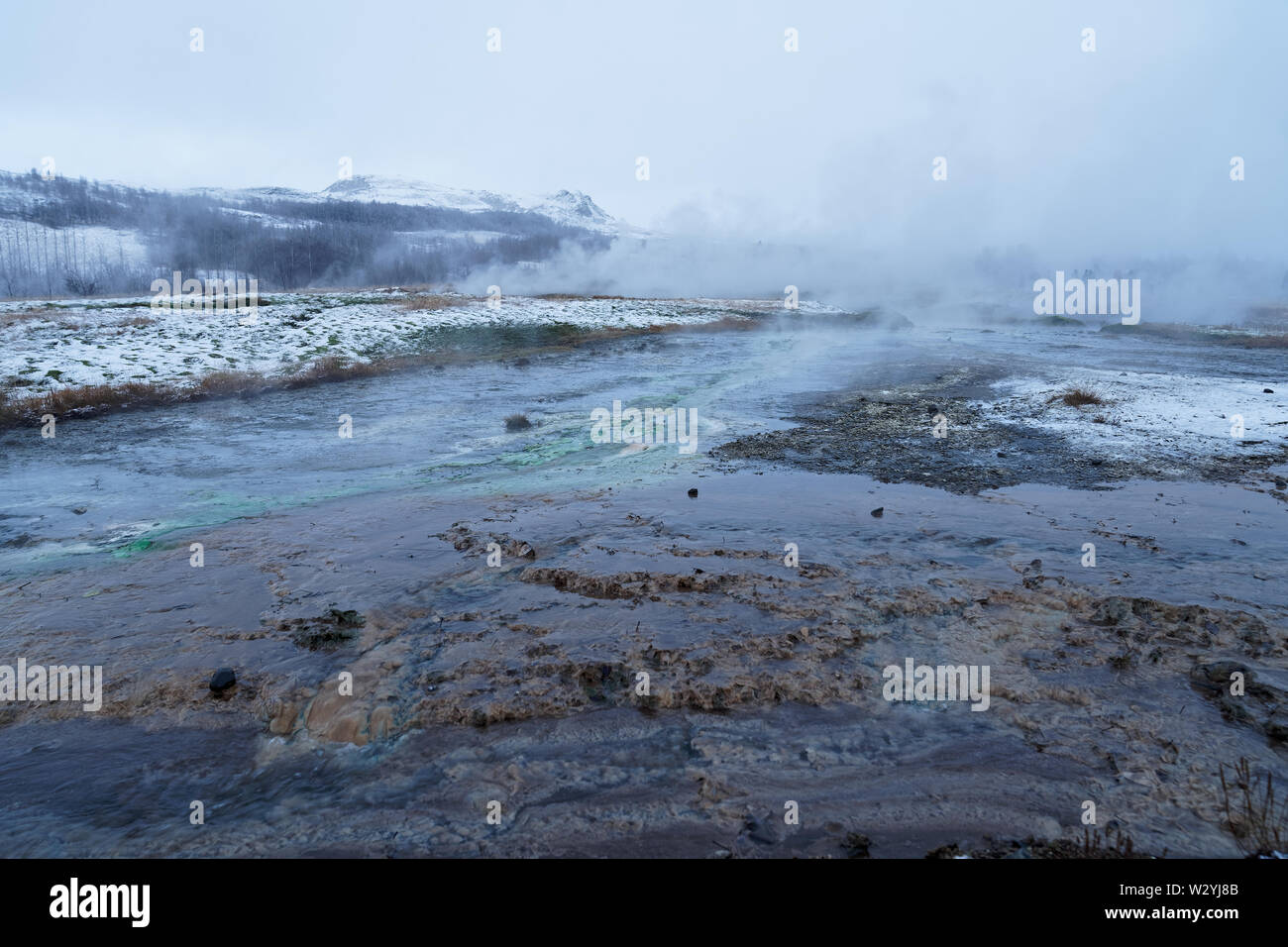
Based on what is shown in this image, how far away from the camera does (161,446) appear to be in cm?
1245

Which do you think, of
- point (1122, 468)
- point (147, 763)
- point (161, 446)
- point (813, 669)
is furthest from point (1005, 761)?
point (161, 446)

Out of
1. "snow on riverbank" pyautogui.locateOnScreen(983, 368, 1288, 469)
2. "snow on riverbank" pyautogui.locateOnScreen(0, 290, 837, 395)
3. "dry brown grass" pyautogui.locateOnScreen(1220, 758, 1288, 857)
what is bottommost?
"dry brown grass" pyautogui.locateOnScreen(1220, 758, 1288, 857)

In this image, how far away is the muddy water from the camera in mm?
3502

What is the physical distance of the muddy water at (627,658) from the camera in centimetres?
350

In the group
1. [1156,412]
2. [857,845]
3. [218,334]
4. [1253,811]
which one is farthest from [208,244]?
[1253,811]

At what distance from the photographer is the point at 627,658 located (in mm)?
5023

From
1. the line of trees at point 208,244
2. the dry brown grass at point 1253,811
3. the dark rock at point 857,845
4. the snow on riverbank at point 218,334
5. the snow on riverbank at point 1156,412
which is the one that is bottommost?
the dark rock at point 857,845

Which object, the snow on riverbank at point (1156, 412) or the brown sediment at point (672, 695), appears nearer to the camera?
the brown sediment at point (672, 695)

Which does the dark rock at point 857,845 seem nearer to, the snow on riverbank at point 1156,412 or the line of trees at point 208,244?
the snow on riverbank at point 1156,412

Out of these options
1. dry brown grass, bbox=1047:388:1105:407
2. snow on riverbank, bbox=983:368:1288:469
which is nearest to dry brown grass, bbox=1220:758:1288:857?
snow on riverbank, bbox=983:368:1288:469

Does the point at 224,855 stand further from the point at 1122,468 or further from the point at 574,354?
the point at 574,354

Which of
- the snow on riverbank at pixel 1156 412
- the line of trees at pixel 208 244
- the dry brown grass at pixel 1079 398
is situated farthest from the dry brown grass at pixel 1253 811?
the line of trees at pixel 208 244

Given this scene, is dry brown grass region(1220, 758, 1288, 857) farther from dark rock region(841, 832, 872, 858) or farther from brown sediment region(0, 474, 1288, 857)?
dark rock region(841, 832, 872, 858)
